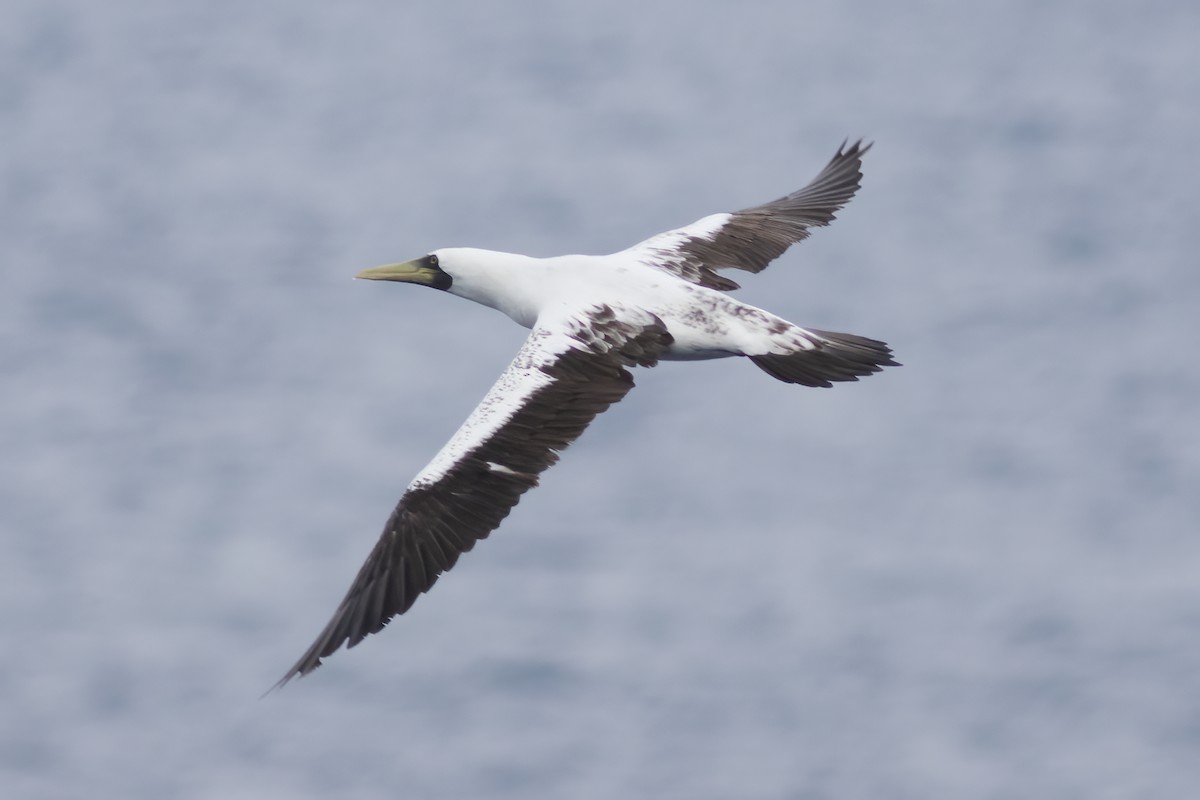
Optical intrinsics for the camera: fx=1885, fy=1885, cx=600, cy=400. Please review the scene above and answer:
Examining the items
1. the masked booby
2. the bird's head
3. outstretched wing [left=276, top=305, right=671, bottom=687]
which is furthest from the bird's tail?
the bird's head

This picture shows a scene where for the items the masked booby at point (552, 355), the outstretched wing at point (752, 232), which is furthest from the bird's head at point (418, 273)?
the outstretched wing at point (752, 232)

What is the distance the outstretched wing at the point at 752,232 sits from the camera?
21203 mm

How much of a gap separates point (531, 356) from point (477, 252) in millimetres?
2453

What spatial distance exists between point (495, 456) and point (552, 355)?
1380 millimetres

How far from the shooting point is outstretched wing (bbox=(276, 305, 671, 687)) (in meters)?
17.4

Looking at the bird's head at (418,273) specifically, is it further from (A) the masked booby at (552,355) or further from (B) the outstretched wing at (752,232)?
(B) the outstretched wing at (752,232)

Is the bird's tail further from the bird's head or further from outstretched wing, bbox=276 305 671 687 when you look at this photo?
the bird's head

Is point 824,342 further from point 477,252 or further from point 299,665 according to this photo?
point 299,665

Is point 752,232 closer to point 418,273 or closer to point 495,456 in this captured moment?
point 418,273

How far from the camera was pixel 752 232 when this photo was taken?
22.8 meters

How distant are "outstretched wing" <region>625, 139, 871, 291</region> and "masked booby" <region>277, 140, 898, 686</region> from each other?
3 cm

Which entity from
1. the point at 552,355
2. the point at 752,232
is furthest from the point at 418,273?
the point at 752,232

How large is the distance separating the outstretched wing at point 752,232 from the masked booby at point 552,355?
0.03m

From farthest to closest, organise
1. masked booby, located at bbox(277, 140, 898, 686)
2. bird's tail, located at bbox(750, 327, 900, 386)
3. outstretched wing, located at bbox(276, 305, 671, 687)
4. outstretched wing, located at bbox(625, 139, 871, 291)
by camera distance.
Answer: outstretched wing, located at bbox(625, 139, 871, 291) < bird's tail, located at bbox(750, 327, 900, 386) < masked booby, located at bbox(277, 140, 898, 686) < outstretched wing, located at bbox(276, 305, 671, 687)
